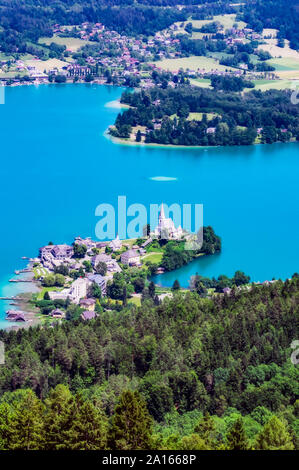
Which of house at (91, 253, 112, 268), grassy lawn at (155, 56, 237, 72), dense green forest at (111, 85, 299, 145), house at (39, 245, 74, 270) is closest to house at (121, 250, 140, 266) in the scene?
house at (91, 253, 112, 268)

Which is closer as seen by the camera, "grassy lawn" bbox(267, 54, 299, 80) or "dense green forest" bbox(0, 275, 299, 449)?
"dense green forest" bbox(0, 275, 299, 449)

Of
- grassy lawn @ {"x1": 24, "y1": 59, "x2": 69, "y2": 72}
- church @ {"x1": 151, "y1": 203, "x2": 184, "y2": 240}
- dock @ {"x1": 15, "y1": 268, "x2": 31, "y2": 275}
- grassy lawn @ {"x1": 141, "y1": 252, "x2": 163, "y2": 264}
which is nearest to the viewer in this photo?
dock @ {"x1": 15, "y1": 268, "x2": 31, "y2": 275}

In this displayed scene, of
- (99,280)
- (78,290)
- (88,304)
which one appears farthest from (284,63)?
(88,304)

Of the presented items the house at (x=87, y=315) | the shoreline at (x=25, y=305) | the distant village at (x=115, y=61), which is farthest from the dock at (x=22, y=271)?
the distant village at (x=115, y=61)

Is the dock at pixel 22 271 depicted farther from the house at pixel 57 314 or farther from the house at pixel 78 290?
the house at pixel 57 314

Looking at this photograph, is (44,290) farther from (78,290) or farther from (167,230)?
(167,230)

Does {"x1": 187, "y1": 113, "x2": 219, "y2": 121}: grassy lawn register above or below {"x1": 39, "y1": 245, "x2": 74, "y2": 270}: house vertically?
above

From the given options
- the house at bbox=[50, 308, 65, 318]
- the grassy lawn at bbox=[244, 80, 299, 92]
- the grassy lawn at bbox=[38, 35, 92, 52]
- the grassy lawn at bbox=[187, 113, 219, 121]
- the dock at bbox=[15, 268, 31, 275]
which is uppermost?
the grassy lawn at bbox=[38, 35, 92, 52]

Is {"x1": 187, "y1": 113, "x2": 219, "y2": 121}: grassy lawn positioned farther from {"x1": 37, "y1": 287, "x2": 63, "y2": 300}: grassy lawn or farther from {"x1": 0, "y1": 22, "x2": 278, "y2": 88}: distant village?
{"x1": 37, "y1": 287, "x2": 63, "y2": 300}: grassy lawn

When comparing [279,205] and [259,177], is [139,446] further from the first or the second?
[259,177]
